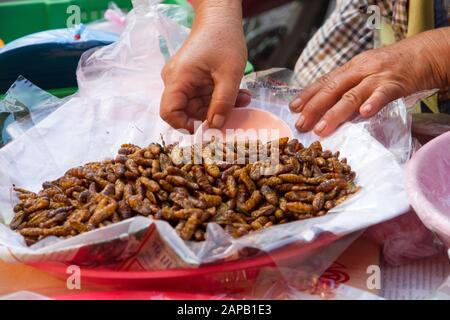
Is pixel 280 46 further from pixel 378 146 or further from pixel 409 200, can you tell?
pixel 409 200

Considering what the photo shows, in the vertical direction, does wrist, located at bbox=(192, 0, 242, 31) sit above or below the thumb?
above

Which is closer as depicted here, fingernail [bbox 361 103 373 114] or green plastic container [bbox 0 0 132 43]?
fingernail [bbox 361 103 373 114]

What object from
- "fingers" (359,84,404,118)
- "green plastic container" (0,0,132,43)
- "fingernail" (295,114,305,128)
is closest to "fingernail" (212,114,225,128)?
"fingernail" (295,114,305,128)

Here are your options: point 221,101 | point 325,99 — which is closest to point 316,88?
point 325,99

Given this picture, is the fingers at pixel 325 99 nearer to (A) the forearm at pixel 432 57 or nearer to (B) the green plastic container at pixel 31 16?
(A) the forearm at pixel 432 57

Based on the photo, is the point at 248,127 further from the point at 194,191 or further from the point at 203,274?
the point at 203,274

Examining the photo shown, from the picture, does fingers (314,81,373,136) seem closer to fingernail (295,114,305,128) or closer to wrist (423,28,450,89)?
fingernail (295,114,305,128)

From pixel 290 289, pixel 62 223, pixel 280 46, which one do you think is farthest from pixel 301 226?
pixel 280 46
